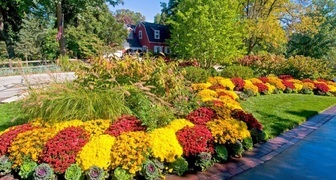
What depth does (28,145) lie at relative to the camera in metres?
3.50

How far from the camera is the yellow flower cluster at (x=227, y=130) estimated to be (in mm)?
4047

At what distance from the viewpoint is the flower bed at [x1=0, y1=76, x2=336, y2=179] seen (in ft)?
10.9

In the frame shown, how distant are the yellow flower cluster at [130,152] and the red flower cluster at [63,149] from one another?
0.53 meters

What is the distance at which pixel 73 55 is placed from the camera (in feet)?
75.2

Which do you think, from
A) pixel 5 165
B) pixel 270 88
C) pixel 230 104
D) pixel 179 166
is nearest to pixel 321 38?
pixel 270 88

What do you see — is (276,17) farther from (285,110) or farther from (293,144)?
(293,144)

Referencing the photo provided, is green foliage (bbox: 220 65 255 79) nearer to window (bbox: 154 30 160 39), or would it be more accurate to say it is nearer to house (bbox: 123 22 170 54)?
house (bbox: 123 22 170 54)

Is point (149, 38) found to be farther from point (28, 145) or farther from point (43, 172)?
point (43, 172)

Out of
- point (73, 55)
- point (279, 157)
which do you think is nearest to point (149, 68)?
point (279, 157)

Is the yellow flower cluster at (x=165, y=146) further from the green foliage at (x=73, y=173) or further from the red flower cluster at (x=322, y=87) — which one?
the red flower cluster at (x=322, y=87)

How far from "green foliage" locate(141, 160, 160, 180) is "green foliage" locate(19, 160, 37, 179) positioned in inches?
59.2

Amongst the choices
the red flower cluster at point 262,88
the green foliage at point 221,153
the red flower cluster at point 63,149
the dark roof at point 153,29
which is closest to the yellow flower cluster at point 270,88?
the red flower cluster at point 262,88

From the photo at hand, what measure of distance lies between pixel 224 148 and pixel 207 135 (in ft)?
1.21

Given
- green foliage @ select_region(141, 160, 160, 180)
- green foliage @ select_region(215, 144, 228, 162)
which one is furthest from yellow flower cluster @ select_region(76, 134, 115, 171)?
green foliage @ select_region(215, 144, 228, 162)
